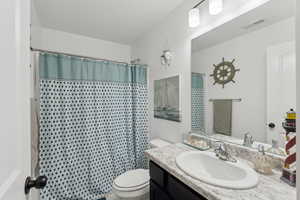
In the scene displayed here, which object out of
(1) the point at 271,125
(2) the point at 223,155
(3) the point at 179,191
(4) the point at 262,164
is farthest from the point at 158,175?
(1) the point at 271,125

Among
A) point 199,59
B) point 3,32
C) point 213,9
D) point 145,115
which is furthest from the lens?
point 145,115

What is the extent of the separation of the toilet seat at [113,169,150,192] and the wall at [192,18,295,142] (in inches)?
38.2

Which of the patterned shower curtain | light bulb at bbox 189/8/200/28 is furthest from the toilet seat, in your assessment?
light bulb at bbox 189/8/200/28

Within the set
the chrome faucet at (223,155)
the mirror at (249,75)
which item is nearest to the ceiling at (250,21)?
the mirror at (249,75)

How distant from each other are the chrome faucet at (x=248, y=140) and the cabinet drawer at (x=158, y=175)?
0.67 m

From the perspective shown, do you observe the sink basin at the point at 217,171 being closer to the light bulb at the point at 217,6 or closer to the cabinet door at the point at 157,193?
the cabinet door at the point at 157,193

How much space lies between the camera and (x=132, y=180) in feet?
4.80

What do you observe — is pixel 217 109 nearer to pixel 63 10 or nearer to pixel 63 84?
pixel 63 84

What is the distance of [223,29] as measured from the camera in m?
1.22

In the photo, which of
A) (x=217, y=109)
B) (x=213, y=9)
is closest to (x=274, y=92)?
(x=217, y=109)

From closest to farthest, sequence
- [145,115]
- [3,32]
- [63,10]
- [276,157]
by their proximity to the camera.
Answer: [3,32], [276,157], [63,10], [145,115]

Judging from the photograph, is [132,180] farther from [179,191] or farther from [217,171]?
[217,171]

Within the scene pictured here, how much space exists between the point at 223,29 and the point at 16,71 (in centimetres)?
141

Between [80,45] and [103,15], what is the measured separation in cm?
83
